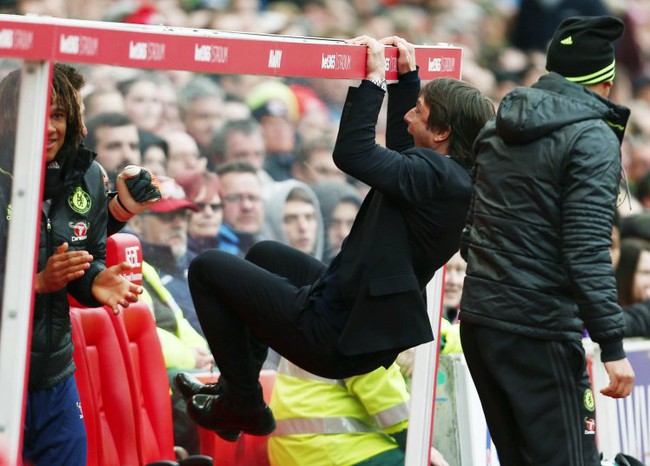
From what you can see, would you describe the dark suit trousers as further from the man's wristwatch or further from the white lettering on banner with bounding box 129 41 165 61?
the white lettering on banner with bounding box 129 41 165 61

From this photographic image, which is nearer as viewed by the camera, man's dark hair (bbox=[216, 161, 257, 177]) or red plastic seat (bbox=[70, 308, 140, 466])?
red plastic seat (bbox=[70, 308, 140, 466])

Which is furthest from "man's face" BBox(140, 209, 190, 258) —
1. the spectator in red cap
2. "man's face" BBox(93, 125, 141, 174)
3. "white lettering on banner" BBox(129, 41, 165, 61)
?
"white lettering on banner" BBox(129, 41, 165, 61)

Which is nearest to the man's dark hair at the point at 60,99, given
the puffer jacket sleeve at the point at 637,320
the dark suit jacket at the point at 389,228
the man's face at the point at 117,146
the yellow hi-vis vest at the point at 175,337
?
the dark suit jacket at the point at 389,228

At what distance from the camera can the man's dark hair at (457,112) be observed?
187 inches

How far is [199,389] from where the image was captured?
512 cm

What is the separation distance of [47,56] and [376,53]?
1192mm

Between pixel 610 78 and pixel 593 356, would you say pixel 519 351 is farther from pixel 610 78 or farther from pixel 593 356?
pixel 593 356

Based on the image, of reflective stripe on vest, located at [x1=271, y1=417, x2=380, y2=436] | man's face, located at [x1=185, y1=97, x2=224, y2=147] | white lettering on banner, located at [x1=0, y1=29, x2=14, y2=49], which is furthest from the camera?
man's face, located at [x1=185, y1=97, x2=224, y2=147]

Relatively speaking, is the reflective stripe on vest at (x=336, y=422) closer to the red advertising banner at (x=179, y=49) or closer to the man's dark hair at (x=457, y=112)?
the man's dark hair at (x=457, y=112)

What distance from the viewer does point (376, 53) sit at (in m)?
4.50

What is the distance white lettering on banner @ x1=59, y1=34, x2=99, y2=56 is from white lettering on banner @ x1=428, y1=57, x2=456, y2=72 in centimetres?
165

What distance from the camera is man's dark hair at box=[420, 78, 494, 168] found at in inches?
187

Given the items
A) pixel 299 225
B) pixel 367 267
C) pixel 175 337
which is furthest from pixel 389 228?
pixel 299 225

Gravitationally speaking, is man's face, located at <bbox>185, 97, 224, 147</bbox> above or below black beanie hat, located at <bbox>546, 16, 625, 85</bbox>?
below
